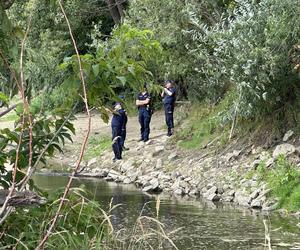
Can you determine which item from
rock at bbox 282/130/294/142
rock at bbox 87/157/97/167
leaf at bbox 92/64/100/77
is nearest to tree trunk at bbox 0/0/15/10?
leaf at bbox 92/64/100/77

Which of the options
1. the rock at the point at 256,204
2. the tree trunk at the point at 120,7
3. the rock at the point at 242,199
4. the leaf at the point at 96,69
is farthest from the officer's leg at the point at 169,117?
the leaf at the point at 96,69

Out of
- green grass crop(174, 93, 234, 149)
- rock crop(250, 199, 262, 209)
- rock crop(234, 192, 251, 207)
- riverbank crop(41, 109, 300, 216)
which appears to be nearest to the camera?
rock crop(250, 199, 262, 209)

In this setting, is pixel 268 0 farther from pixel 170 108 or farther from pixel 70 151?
pixel 70 151

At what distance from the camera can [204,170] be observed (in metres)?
17.7

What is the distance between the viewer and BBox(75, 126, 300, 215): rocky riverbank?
1561cm

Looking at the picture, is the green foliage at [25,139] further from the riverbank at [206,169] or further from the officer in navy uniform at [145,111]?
the officer in navy uniform at [145,111]

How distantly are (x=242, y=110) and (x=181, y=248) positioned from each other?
6.53 meters

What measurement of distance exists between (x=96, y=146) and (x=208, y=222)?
1316cm

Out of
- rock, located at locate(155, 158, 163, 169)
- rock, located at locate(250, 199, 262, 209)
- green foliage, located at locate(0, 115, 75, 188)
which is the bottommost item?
rock, located at locate(155, 158, 163, 169)

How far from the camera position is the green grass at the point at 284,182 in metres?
14.1

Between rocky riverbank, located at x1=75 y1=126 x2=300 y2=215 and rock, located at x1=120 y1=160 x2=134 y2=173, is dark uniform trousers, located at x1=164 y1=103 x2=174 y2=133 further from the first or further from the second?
rock, located at x1=120 y1=160 x2=134 y2=173

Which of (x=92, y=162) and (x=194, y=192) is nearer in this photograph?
(x=194, y=192)

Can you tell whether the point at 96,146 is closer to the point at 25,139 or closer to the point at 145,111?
the point at 145,111

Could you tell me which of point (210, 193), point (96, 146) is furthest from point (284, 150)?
point (96, 146)
